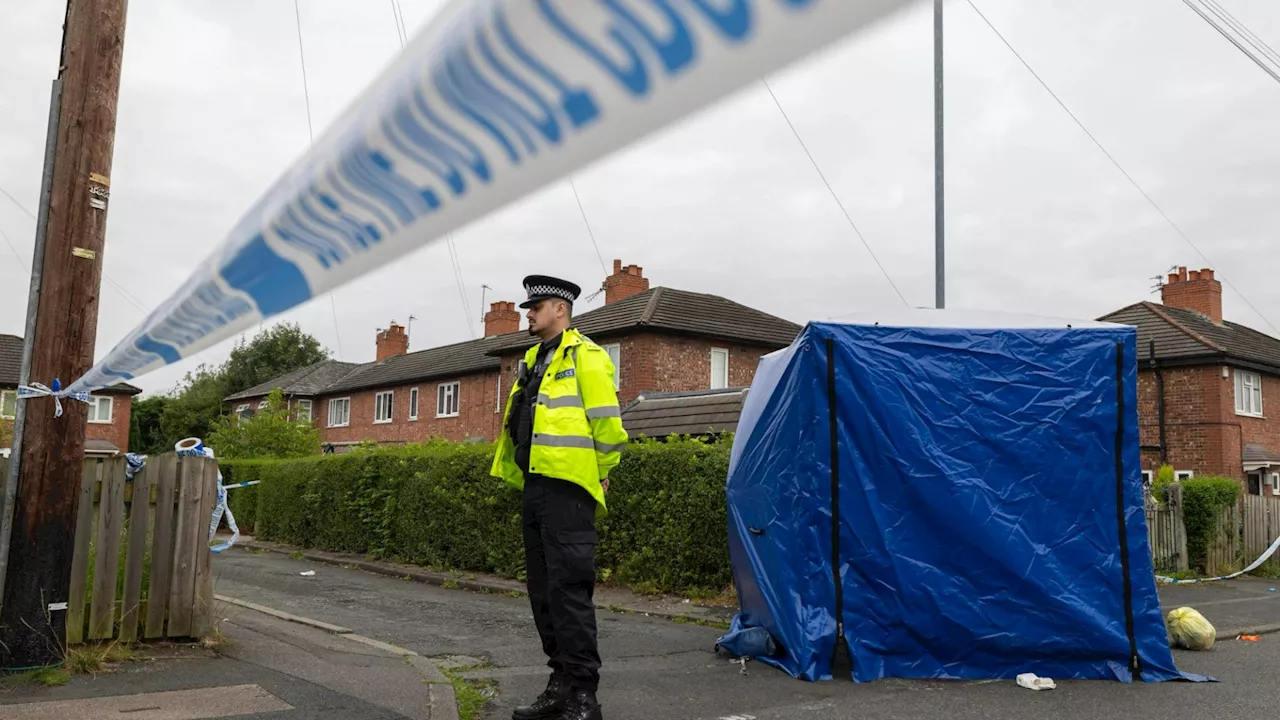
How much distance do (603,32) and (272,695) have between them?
4.42 metres

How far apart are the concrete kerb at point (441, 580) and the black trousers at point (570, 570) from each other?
408 cm

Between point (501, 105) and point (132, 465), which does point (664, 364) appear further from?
point (501, 105)

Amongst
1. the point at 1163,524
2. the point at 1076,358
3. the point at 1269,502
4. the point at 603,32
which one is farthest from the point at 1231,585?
the point at 603,32

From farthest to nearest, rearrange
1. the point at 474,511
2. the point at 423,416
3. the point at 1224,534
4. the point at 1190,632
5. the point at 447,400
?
Result: the point at 423,416, the point at 447,400, the point at 1224,534, the point at 474,511, the point at 1190,632

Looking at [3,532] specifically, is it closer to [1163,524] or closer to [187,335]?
[187,335]

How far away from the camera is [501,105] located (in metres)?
1.59

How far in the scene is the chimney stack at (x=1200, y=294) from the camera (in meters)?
29.1

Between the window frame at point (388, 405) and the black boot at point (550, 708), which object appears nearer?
the black boot at point (550, 708)

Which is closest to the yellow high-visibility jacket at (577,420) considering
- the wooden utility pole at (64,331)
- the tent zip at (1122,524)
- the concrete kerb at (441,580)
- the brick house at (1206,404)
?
the wooden utility pole at (64,331)

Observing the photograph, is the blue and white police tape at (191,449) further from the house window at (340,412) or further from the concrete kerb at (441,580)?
the house window at (340,412)

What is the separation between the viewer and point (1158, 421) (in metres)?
25.2

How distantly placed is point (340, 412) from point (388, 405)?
15.7 ft

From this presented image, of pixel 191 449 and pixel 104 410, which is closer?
pixel 191 449

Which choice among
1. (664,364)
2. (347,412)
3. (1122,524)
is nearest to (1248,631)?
(1122,524)
